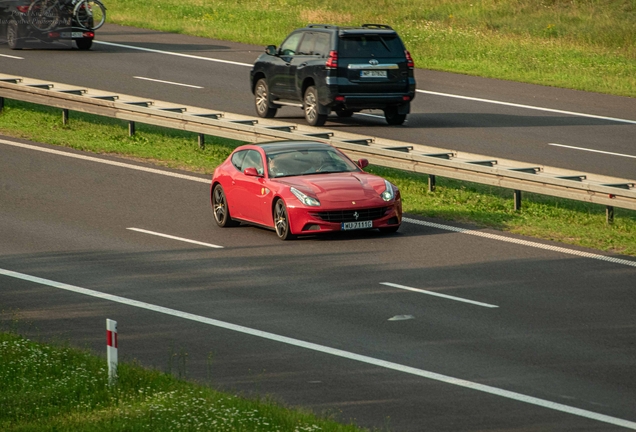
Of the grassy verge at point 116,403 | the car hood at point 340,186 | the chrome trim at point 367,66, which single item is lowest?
the grassy verge at point 116,403

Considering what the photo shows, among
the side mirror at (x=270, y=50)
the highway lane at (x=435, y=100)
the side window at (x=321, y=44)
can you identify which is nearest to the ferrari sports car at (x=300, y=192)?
the highway lane at (x=435, y=100)

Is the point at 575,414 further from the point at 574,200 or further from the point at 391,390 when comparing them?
the point at 574,200

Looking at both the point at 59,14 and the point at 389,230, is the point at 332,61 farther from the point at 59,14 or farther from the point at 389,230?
the point at 59,14

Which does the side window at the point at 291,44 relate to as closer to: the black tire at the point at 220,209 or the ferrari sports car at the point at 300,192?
the ferrari sports car at the point at 300,192

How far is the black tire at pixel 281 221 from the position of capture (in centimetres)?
1778

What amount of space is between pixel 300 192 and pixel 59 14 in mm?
24636

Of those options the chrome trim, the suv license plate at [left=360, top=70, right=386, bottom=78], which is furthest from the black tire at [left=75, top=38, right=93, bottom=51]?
the suv license plate at [left=360, top=70, right=386, bottom=78]

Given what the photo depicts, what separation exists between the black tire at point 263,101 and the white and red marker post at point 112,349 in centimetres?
1852

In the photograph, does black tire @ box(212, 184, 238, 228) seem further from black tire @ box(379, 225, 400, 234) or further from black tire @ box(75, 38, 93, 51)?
black tire @ box(75, 38, 93, 51)

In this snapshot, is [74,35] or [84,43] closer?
[74,35]

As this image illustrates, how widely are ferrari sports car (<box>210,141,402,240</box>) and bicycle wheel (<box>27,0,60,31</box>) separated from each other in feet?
72.0

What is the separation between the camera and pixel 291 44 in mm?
28531

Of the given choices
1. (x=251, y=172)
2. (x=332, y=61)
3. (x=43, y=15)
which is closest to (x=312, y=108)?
(x=332, y=61)

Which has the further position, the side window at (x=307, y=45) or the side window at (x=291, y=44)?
the side window at (x=291, y=44)
